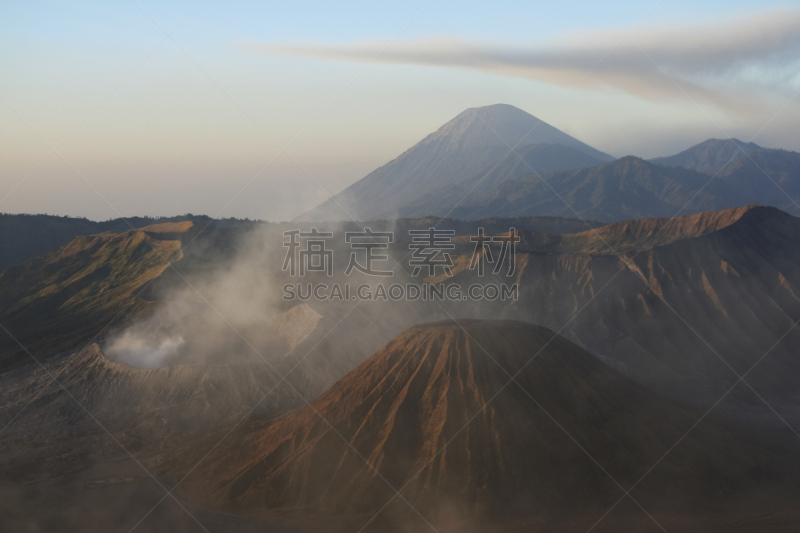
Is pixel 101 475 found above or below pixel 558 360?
below

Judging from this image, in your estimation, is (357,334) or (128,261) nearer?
(357,334)

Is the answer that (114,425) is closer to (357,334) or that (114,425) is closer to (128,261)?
(357,334)

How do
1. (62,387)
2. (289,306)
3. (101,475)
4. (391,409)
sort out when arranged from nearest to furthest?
(391,409) → (101,475) → (62,387) → (289,306)

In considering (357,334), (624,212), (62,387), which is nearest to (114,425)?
(62,387)

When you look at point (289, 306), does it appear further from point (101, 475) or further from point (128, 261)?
point (128, 261)

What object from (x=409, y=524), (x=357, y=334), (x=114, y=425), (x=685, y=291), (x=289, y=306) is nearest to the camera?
(x=409, y=524)

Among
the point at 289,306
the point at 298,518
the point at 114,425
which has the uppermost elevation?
the point at 289,306
